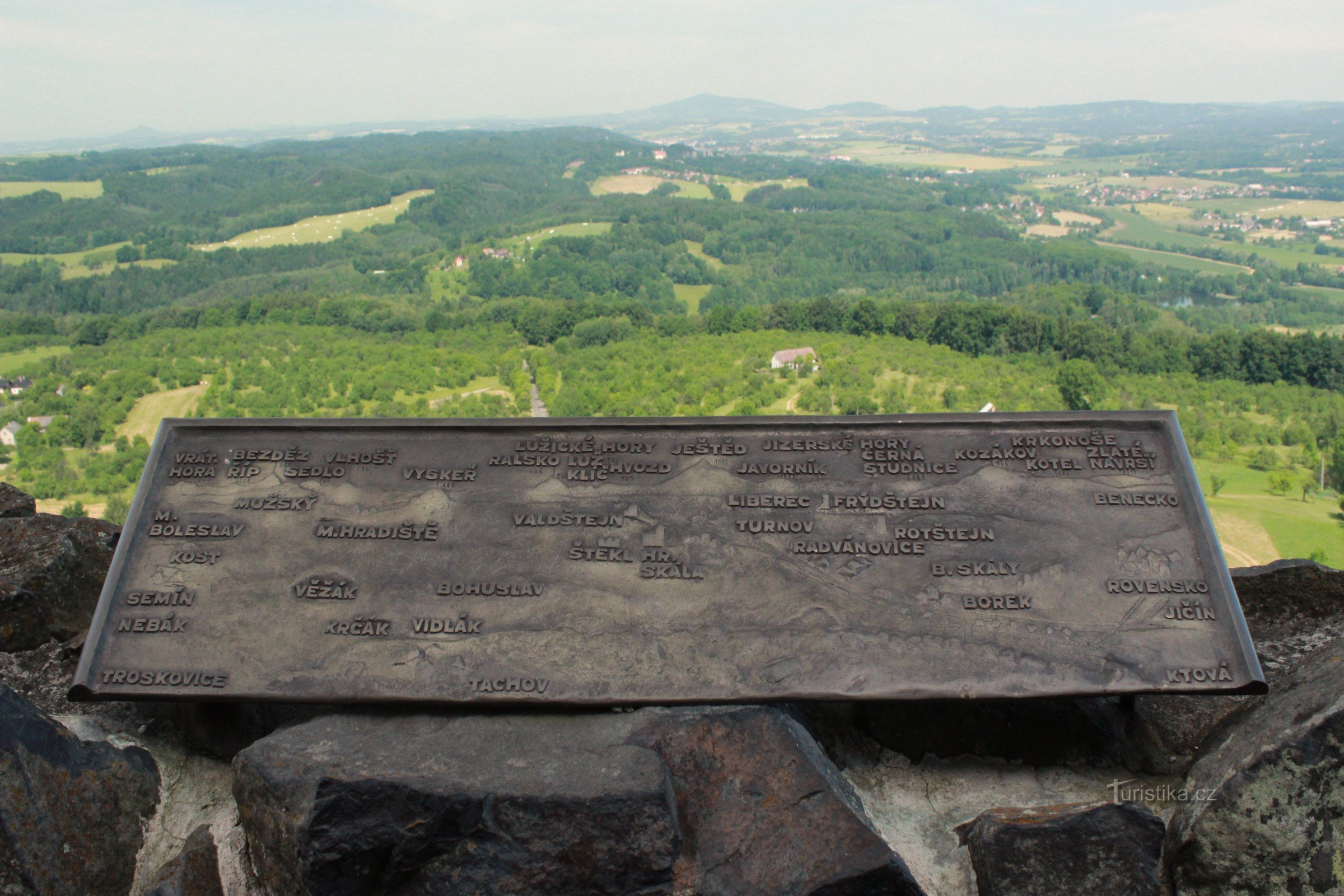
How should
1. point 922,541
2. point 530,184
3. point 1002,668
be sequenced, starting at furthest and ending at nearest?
point 530,184 → point 922,541 → point 1002,668

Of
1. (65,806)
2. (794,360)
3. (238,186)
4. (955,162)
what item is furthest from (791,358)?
(955,162)

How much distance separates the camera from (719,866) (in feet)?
10.1

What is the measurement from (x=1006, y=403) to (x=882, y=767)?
105ft

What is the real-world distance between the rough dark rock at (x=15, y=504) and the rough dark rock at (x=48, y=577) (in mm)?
629

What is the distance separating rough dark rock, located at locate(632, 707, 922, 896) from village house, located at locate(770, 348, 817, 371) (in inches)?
1367

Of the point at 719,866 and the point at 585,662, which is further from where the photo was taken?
the point at 585,662

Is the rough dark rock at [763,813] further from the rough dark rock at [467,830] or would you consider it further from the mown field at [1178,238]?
the mown field at [1178,238]

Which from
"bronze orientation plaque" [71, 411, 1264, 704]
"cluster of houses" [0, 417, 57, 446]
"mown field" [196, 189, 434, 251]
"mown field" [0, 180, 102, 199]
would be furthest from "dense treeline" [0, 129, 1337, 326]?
"bronze orientation plaque" [71, 411, 1264, 704]

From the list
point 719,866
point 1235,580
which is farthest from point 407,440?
point 1235,580

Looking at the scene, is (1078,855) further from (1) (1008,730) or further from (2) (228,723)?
(2) (228,723)

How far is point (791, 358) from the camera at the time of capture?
126 feet

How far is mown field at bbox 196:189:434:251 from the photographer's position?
88.3m

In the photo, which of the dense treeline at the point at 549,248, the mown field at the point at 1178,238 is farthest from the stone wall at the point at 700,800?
the mown field at the point at 1178,238

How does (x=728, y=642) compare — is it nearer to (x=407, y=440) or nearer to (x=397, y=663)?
(x=397, y=663)
